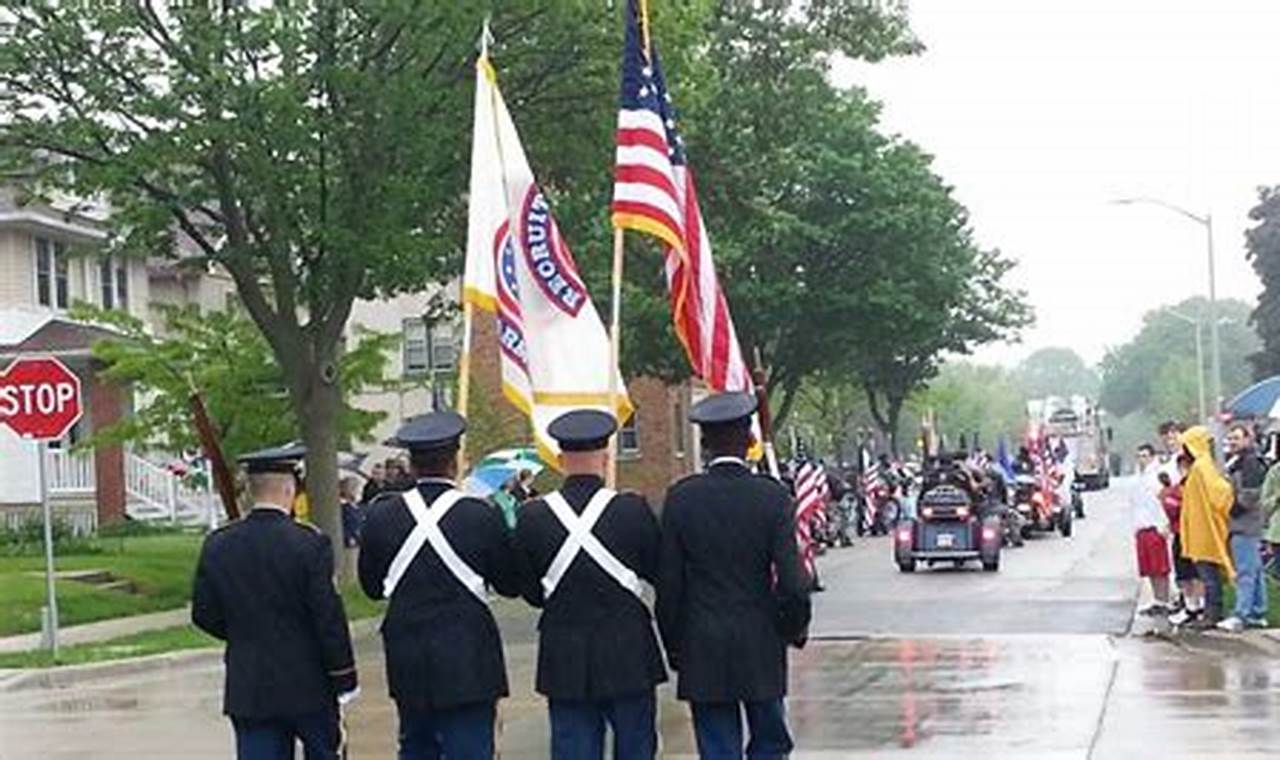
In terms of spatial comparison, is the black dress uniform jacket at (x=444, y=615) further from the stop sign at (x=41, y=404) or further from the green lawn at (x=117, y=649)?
the stop sign at (x=41, y=404)

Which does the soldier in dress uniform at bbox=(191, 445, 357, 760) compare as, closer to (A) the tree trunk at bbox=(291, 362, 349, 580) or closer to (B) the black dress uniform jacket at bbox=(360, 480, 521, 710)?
(B) the black dress uniform jacket at bbox=(360, 480, 521, 710)

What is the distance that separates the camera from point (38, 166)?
30.2m

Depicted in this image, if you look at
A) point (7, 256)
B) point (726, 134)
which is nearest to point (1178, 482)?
point (726, 134)

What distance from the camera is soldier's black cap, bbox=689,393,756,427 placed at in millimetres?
9289

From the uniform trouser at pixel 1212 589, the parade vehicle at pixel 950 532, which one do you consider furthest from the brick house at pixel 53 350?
the uniform trouser at pixel 1212 589

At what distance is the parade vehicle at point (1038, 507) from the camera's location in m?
42.0

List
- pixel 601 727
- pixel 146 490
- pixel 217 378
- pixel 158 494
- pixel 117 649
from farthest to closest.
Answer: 1. pixel 158 494
2. pixel 146 490
3. pixel 217 378
4. pixel 117 649
5. pixel 601 727

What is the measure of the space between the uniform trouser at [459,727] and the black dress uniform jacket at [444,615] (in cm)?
7

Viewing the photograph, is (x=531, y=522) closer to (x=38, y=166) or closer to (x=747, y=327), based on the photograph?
(x=38, y=166)

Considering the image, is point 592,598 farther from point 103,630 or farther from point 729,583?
point 103,630

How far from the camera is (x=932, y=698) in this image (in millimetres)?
15414

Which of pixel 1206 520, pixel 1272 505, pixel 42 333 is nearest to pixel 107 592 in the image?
pixel 42 333

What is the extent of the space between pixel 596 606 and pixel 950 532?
22.3m

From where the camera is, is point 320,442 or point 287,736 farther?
point 320,442
